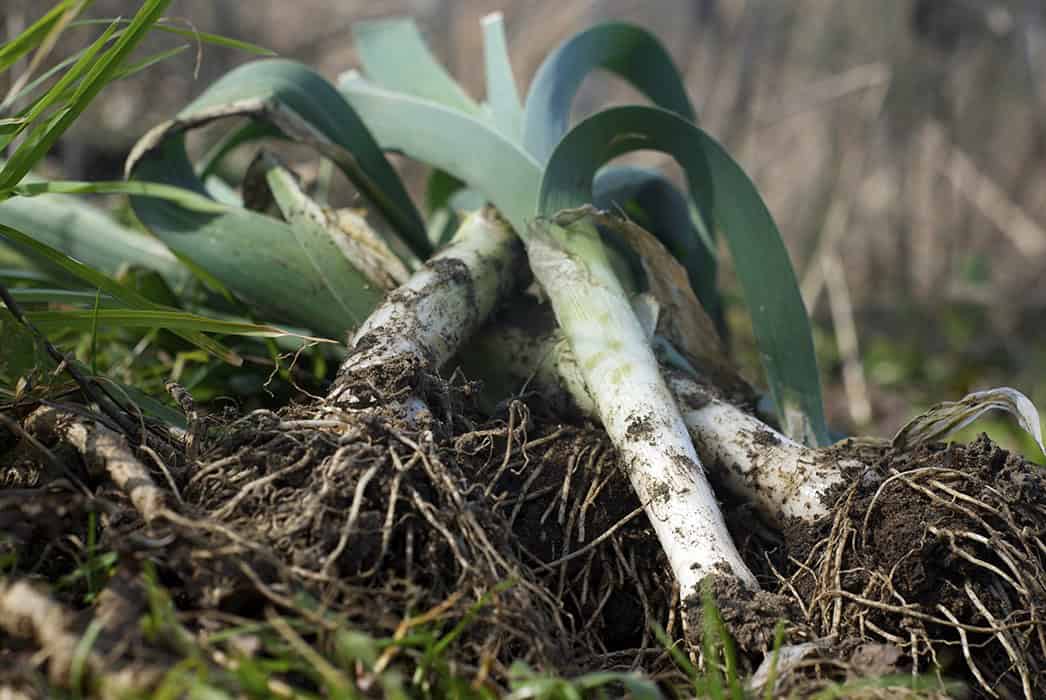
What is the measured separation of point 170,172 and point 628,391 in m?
1.00

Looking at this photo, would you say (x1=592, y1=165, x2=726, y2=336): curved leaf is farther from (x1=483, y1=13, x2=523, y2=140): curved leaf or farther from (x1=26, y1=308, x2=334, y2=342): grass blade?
(x1=26, y1=308, x2=334, y2=342): grass blade

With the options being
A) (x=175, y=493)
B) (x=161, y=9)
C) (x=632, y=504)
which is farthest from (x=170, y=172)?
(x=632, y=504)

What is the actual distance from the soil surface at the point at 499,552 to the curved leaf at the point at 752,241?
238 millimetres

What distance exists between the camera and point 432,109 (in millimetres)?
1686

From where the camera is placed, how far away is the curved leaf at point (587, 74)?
65.8 inches

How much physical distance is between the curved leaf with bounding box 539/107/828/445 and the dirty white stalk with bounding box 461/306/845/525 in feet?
0.54

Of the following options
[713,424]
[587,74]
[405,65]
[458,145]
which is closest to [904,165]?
[587,74]

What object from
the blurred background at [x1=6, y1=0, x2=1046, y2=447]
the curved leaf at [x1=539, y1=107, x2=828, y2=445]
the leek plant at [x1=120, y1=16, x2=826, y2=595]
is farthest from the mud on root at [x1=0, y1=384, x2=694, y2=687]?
the blurred background at [x1=6, y1=0, x2=1046, y2=447]

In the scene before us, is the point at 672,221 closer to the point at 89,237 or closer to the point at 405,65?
the point at 405,65

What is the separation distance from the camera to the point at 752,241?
1509 mm

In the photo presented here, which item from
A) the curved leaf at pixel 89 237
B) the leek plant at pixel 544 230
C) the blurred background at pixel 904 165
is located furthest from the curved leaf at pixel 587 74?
the blurred background at pixel 904 165

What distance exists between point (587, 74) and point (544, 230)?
0.50 m

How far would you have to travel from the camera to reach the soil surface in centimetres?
83

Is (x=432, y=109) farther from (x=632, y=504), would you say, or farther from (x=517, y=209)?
(x=632, y=504)
